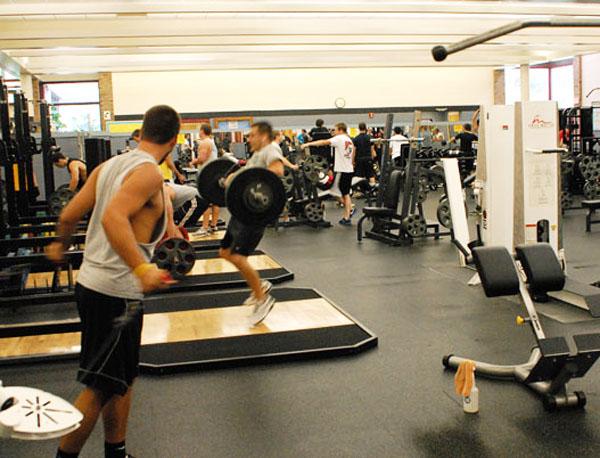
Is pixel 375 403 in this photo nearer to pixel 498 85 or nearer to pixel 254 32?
pixel 254 32

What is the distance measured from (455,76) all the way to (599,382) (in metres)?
17.1

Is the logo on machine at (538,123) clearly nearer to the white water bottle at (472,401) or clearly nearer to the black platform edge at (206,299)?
the black platform edge at (206,299)

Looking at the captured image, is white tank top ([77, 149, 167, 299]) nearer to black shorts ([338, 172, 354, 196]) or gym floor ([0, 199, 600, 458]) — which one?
gym floor ([0, 199, 600, 458])

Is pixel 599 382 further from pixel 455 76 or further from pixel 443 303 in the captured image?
pixel 455 76

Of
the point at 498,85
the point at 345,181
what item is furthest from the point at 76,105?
the point at 345,181

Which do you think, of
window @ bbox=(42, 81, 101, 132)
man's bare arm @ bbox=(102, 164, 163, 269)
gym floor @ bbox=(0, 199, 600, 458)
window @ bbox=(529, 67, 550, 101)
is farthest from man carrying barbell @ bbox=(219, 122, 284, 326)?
window @ bbox=(529, 67, 550, 101)

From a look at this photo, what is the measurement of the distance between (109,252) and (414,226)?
560 cm

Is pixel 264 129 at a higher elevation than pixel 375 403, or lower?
higher

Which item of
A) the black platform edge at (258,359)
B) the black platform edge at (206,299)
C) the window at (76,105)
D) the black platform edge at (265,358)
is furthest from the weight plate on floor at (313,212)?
the window at (76,105)

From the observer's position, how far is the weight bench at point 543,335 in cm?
285

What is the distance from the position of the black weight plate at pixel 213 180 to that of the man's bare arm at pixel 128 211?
212 centimetres

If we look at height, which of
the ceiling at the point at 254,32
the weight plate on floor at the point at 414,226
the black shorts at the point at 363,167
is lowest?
the weight plate on floor at the point at 414,226

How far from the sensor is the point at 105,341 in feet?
7.25

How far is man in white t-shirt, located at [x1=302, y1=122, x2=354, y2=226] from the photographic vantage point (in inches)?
366
